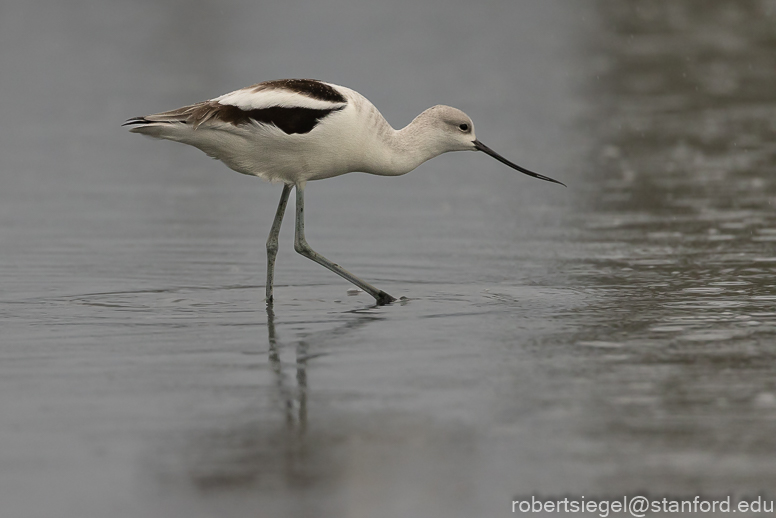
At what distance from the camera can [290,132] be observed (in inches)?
302

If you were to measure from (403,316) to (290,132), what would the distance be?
4.40 ft

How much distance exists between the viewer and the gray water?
4660 millimetres

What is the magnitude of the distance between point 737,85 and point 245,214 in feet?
32.7

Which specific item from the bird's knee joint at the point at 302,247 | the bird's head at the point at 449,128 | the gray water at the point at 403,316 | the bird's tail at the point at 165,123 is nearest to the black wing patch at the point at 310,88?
the bird's tail at the point at 165,123

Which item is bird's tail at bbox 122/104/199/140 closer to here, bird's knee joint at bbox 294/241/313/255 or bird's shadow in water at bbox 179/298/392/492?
bird's knee joint at bbox 294/241/313/255

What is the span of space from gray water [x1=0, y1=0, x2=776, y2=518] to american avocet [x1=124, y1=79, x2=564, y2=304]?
2.67 ft

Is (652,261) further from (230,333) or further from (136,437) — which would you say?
(136,437)

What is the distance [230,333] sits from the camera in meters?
6.96

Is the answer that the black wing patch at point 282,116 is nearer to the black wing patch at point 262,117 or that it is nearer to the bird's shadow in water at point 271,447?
the black wing patch at point 262,117

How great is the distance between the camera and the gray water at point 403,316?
466 cm

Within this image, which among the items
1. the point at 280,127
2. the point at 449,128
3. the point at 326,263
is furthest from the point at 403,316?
the point at 449,128

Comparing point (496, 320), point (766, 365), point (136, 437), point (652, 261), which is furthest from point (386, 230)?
point (136, 437)

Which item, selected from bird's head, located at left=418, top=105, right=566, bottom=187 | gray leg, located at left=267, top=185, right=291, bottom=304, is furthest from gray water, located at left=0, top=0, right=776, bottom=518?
bird's head, located at left=418, top=105, right=566, bottom=187

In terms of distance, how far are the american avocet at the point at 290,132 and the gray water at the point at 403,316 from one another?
81cm
